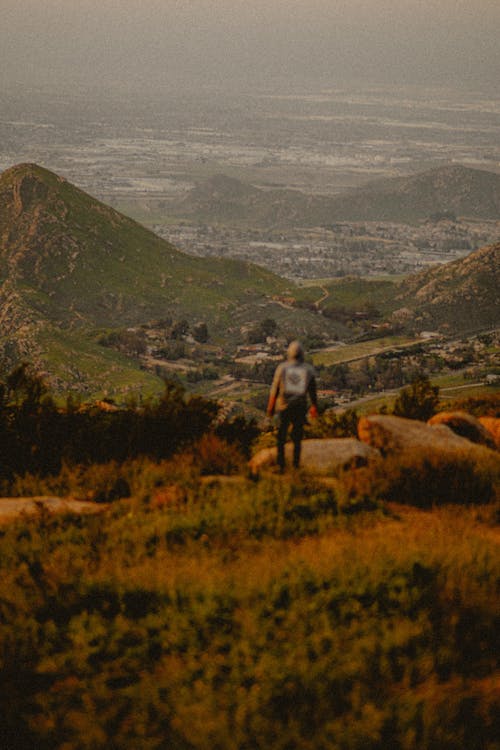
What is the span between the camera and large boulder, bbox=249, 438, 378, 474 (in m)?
12.4

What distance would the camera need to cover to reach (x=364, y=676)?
6051mm

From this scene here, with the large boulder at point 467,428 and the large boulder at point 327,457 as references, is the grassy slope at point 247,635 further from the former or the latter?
the large boulder at point 467,428

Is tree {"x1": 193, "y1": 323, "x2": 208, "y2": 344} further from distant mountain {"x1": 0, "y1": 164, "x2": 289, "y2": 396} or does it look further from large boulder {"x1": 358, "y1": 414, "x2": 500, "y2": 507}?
large boulder {"x1": 358, "y1": 414, "x2": 500, "y2": 507}

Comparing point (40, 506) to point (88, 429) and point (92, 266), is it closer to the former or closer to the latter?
point (88, 429)

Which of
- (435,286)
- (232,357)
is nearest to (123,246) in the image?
(232,357)

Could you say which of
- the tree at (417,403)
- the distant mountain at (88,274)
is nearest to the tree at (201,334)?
the distant mountain at (88,274)

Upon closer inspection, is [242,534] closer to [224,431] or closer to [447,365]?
[224,431]

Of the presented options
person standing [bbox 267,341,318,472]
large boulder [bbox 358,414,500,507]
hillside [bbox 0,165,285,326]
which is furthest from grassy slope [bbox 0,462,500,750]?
hillside [bbox 0,165,285,326]

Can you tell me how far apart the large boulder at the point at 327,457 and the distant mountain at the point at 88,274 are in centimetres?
9687

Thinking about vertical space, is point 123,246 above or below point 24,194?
below

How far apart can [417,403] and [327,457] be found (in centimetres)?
714

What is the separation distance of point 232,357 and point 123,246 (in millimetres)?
58471

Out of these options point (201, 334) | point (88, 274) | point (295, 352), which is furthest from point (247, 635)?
point (88, 274)

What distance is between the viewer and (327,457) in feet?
42.0
